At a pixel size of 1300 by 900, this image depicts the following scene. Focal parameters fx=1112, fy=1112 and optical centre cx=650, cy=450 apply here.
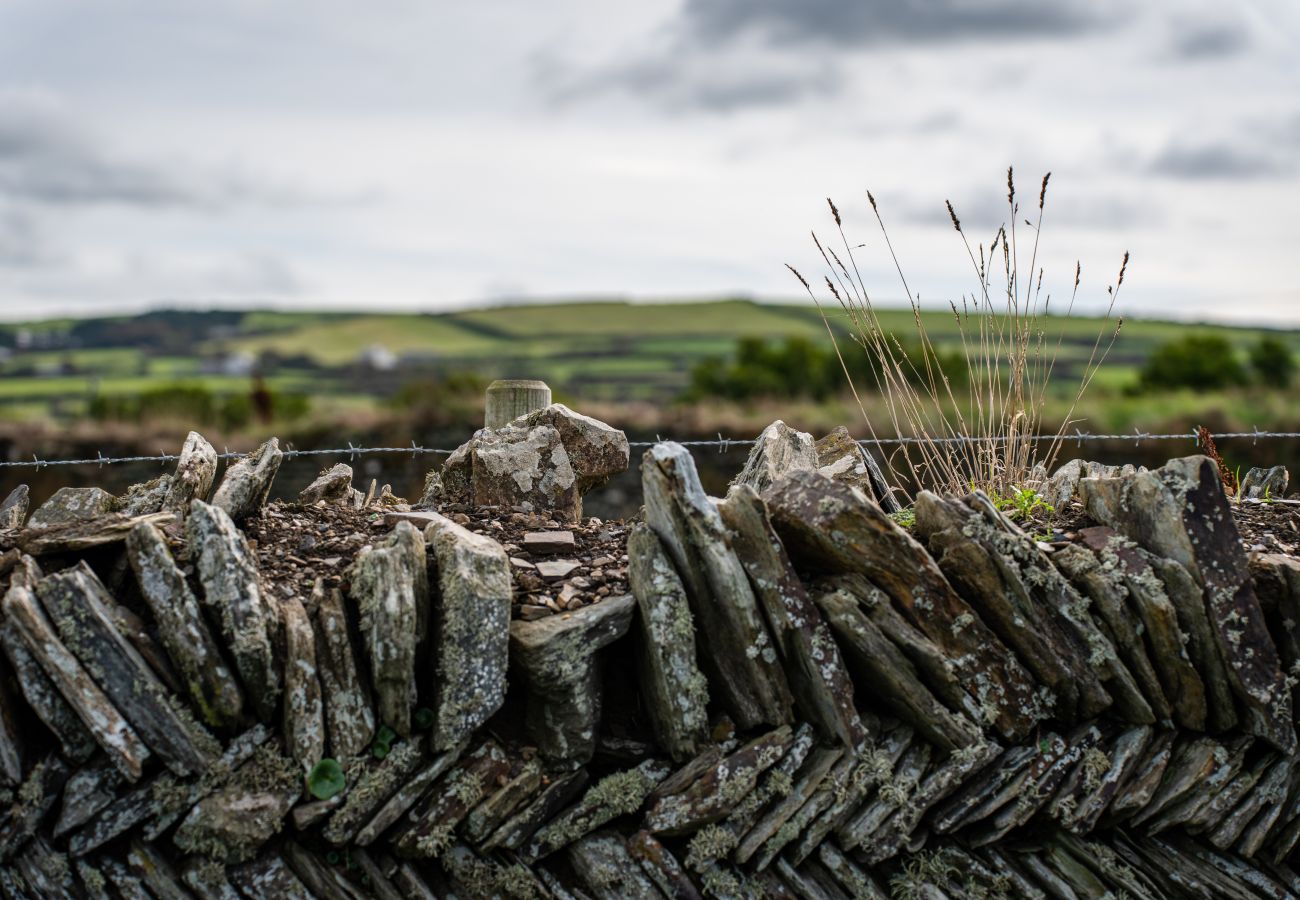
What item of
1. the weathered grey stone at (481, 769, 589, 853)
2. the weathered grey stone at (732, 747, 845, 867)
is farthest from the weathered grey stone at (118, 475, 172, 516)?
the weathered grey stone at (732, 747, 845, 867)

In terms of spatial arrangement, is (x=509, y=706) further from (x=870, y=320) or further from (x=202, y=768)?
(x=870, y=320)

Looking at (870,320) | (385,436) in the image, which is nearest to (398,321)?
(385,436)

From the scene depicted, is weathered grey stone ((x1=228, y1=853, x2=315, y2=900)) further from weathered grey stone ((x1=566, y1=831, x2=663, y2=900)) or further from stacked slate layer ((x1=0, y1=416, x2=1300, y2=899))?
weathered grey stone ((x1=566, y1=831, x2=663, y2=900))

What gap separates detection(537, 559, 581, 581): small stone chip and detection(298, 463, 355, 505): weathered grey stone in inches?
57.6

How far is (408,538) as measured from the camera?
419 cm

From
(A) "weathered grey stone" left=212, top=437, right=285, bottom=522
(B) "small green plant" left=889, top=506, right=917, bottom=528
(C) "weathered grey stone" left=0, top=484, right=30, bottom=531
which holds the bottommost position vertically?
(B) "small green plant" left=889, top=506, right=917, bottom=528

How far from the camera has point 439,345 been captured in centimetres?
8469

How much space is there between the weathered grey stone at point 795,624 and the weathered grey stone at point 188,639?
190 cm

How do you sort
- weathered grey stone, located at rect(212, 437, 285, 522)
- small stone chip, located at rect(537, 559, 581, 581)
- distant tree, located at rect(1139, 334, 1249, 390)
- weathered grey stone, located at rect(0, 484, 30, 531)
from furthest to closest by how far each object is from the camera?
1. distant tree, located at rect(1139, 334, 1249, 390)
2. weathered grey stone, located at rect(0, 484, 30, 531)
3. weathered grey stone, located at rect(212, 437, 285, 522)
4. small stone chip, located at rect(537, 559, 581, 581)

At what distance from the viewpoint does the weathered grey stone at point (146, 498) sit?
16.3 ft

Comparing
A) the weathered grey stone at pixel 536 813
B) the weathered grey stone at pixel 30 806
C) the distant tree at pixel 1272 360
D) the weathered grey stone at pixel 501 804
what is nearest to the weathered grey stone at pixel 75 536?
the weathered grey stone at pixel 30 806

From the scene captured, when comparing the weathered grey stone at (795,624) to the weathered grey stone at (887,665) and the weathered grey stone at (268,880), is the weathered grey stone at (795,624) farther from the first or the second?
the weathered grey stone at (268,880)

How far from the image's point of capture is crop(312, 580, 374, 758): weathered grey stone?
396 centimetres

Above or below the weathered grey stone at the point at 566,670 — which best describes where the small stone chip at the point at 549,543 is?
above
